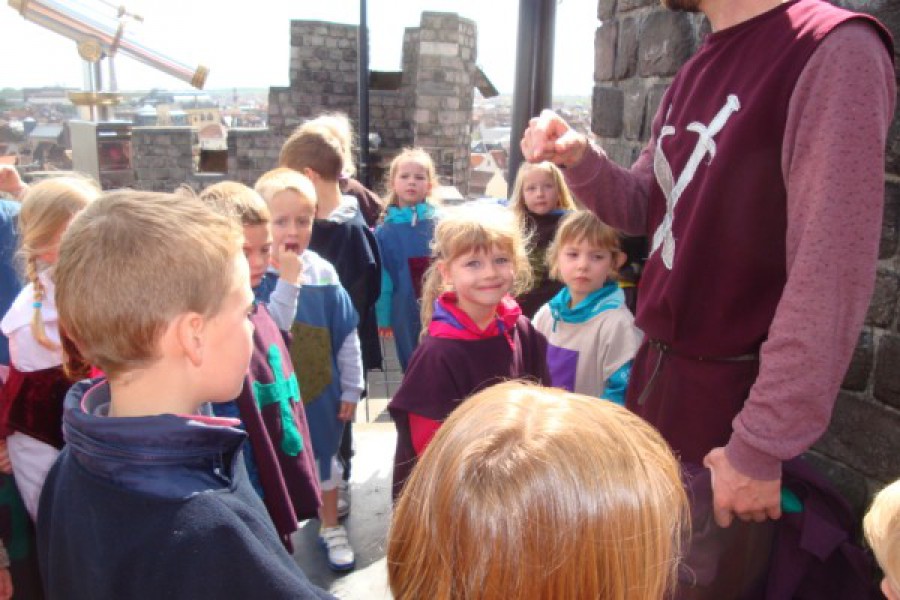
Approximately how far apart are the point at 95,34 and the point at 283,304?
14094 mm

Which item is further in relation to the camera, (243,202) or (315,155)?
(315,155)

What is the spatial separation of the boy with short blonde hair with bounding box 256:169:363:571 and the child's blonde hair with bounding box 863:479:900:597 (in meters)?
1.95

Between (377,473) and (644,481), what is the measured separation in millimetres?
2730

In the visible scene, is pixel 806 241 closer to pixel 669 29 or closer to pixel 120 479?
pixel 120 479

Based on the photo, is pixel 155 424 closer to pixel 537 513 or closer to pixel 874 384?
pixel 537 513

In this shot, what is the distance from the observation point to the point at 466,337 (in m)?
2.24

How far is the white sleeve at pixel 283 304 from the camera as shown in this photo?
2.38 meters

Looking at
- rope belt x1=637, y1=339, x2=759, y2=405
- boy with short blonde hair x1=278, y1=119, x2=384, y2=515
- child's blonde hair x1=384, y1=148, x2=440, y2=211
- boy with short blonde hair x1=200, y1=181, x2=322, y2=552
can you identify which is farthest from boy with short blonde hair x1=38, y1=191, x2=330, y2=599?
child's blonde hair x1=384, y1=148, x2=440, y2=211

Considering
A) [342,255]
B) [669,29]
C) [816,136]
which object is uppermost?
[669,29]

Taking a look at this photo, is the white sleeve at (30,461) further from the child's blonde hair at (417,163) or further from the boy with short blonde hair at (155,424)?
the child's blonde hair at (417,163)

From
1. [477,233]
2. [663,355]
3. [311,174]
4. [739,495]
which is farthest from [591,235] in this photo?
[311,174]

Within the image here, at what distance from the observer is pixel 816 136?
1.26 meters

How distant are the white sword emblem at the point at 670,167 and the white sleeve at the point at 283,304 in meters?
1.21

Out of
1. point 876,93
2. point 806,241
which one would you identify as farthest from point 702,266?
point 876,93
